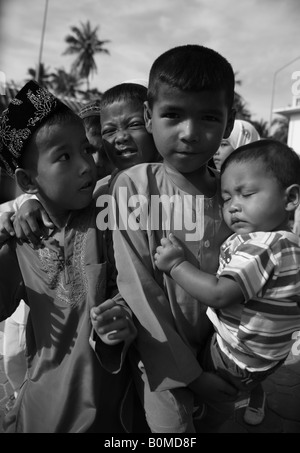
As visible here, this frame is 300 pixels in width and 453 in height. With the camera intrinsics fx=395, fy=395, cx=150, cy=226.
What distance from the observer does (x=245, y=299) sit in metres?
1.33

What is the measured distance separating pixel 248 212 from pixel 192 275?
0.31m

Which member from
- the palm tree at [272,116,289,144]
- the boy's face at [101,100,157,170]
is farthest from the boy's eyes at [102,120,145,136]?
the palm tree at [272,116,289,144]

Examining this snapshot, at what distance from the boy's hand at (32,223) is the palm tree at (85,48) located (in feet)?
130

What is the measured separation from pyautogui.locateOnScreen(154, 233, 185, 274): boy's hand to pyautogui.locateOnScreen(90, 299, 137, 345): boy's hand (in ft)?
0.68

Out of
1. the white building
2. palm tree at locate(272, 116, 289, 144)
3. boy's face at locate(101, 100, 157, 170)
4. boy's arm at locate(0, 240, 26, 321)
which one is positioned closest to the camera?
boy's arm at locate(0, 240, 26, 321)

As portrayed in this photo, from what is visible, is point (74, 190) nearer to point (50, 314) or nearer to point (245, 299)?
point (50, 314)

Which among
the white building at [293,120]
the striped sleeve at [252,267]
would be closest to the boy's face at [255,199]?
the striped sleeve at [252,267]

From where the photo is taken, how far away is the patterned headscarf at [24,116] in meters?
1.48

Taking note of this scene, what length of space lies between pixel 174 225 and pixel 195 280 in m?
0.26

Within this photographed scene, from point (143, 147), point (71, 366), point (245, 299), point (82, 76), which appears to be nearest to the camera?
point (245, 299)

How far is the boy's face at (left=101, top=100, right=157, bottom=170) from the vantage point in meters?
1.86

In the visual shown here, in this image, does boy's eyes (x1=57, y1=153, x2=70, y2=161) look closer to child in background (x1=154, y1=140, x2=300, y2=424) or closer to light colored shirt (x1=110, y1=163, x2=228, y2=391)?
light colored shirt (x1=110, y1=163, x2=228, y2=391)
